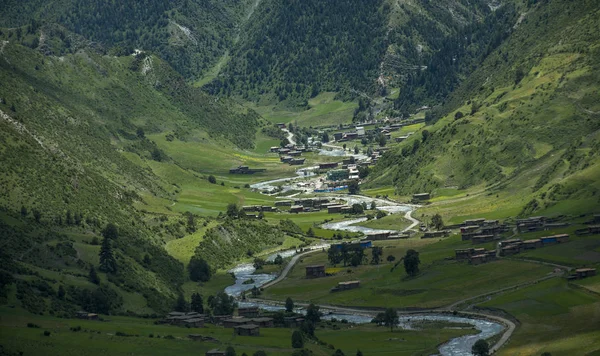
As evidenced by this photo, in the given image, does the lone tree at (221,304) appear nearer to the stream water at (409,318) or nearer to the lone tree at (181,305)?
the lone tree at (181,305)

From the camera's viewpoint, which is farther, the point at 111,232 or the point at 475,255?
the point at 475,255

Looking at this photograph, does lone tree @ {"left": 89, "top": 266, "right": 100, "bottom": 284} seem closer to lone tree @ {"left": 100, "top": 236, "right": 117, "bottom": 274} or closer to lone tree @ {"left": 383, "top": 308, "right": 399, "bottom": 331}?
lone tree @ {"left": 100, "top": 236, "right": 117, "bottom": 274}

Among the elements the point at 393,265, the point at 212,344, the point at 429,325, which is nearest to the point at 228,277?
the point at 393,265

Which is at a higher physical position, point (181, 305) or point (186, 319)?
point (181, 305)

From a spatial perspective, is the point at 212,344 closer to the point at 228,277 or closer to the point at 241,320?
the point at 241,320

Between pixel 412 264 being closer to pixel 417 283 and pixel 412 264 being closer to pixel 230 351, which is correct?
pixel 417 283

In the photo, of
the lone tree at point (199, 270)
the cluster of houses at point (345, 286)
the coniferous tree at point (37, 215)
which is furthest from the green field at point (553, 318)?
the coniferous tree at point (37, 215)

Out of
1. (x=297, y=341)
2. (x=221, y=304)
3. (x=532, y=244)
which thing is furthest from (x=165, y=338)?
(x=532, y=244)
